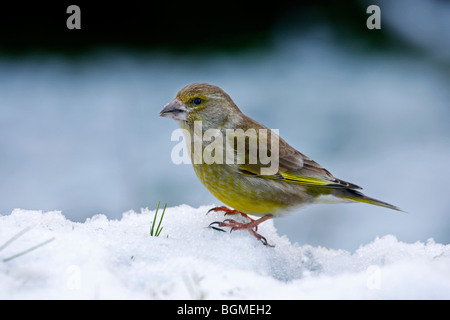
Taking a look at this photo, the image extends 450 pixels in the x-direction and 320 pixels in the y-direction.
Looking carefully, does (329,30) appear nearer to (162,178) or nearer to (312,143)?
(312,143)

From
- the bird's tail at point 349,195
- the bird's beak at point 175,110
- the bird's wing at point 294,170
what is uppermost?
the bird's beak at point 175,110

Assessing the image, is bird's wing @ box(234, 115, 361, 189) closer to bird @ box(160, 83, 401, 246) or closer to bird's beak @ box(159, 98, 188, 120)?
bird @ box(160, 83, 401, 246)

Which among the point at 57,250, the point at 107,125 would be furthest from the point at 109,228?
the point at 107,125

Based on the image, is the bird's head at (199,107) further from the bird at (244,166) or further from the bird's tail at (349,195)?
the bird's tail at (349,195)

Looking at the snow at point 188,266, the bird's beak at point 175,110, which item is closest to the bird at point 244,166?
the bird's beak at point 175,110

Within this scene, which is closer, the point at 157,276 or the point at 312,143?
the point at 157,276

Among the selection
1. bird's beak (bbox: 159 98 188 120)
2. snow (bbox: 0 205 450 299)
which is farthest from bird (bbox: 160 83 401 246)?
snow (bbox: 0 205 450 299)
